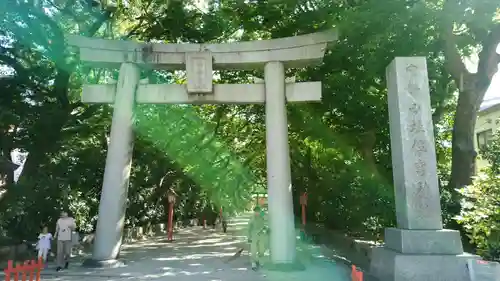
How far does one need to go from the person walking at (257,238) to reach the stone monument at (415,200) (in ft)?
10.0

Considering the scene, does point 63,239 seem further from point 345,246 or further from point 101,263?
Result: point 345,246

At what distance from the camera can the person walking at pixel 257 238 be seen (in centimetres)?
1101

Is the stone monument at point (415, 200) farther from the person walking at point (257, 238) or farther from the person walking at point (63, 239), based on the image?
the person walking at point (63, 239)

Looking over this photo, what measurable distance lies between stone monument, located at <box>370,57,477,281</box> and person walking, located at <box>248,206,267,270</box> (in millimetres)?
3062

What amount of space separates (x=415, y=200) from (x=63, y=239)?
27.3 ft

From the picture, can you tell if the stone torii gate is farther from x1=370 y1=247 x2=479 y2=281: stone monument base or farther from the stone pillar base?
x1=370 y1=247 x2=479 y2=281: stone monument base

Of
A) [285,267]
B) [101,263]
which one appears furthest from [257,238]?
[101,263]

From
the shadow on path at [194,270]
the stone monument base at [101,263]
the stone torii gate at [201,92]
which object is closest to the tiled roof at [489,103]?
the shadow on path at [194,270]

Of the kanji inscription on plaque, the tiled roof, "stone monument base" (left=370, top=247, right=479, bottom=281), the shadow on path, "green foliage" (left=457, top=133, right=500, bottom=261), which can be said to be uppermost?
the tiled roof

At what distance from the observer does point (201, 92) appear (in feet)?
37.6

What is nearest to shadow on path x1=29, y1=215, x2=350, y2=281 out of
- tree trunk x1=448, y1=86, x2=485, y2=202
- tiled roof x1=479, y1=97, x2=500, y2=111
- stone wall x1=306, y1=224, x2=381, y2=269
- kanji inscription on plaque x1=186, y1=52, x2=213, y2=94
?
stone wall x1=306, y1=224, x2=381, y2=269

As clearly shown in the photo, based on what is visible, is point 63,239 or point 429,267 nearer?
point 429,267

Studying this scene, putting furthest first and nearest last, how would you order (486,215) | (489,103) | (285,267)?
(489,103)
(285,267)
(486,215)

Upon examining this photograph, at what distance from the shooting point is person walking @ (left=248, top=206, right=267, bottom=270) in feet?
36.1
